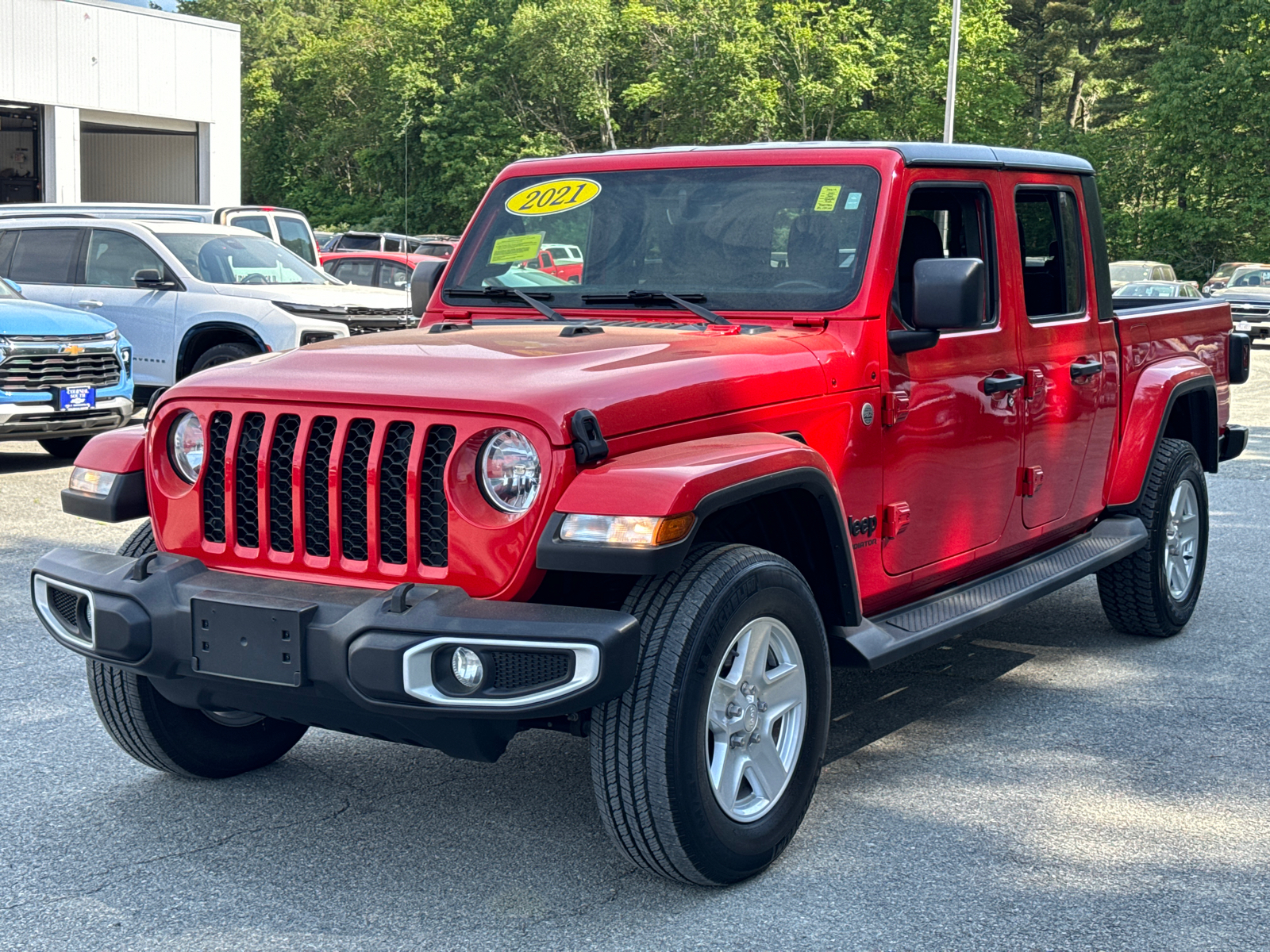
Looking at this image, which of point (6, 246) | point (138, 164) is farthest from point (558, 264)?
point (138, 164)

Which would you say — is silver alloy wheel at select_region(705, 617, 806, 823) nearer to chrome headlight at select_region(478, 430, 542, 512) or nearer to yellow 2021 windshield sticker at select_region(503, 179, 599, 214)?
chrome headlight at select_region(478, 430, 542, 512)

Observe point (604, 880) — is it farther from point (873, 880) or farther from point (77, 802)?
point (77, 802)

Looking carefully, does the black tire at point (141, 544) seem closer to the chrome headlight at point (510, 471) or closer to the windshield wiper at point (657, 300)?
the chrome headlight at point (510, 471)

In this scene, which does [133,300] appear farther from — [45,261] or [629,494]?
[629,494]

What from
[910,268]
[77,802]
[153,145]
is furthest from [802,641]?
[153,145]

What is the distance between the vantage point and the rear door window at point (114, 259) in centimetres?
1378

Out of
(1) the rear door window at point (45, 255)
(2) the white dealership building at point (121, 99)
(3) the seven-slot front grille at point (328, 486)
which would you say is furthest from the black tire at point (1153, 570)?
(2) the white dealership building at point (121, 99)

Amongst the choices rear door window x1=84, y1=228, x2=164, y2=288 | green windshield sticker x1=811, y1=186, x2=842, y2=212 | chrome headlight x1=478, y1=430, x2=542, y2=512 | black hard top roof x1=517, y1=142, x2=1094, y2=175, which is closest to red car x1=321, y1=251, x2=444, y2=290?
rear door window x1=84, y1=228, x2=164, y2=288

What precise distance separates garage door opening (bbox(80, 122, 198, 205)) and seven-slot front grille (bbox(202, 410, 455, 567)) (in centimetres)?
3606

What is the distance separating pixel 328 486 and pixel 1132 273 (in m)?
30.3

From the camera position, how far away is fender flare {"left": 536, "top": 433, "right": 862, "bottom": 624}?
11.1 feet

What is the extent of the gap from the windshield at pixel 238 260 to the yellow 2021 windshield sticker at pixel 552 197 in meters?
8.90

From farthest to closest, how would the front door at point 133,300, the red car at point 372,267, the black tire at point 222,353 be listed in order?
1. the red car at point 372,267
2. the front door at point 133,300
3. the black tire at point 222,353

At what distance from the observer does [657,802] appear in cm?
353
